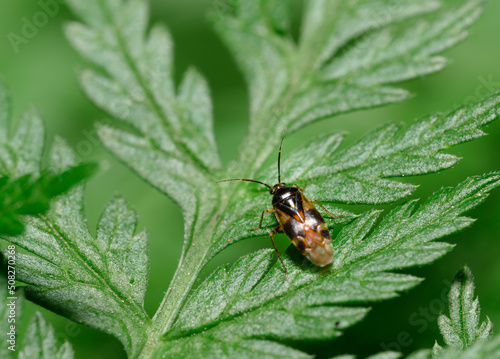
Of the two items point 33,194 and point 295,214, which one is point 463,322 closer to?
point 295,214

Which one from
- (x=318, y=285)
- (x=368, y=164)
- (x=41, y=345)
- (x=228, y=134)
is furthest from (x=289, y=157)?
(x=228, y=134)

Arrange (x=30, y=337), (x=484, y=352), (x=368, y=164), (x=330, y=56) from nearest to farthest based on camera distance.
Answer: (x=484, y=352), (x=30, y=337), (x=368, y=164), (x=330, y=56)

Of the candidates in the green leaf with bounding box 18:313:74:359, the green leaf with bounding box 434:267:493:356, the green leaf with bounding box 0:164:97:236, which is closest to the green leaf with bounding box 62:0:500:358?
the green leaf with bounding box 434:267:493:356

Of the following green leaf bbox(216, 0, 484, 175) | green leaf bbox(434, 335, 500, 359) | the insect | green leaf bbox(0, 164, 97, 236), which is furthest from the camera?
green leaf bbox(216, 0, 484, 175)

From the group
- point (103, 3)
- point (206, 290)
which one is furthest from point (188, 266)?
point (103, 3)

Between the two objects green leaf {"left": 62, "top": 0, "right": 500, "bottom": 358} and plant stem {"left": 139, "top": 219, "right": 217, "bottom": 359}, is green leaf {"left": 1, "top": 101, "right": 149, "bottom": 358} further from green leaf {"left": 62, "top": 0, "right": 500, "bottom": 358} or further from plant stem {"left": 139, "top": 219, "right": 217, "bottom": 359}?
green leaf {"left": 62, "top": 0, "right": 500, "bottom": 358}

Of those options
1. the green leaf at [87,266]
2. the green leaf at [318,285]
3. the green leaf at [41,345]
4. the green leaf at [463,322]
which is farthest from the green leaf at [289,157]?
the green leaf at [41,345]

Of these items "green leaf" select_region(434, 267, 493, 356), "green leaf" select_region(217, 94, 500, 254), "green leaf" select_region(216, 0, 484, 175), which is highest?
"green leaf" select_region(216, 0, 484, 175)
